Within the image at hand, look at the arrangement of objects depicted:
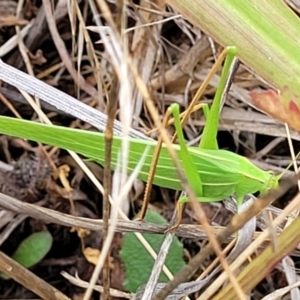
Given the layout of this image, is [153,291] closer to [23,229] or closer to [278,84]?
Result: [278,84]

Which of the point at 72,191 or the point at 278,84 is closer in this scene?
the point at 278,84

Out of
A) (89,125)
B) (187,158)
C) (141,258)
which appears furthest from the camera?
(89,125)

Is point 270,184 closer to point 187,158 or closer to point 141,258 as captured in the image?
point 187,158

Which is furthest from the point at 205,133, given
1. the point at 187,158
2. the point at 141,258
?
the point at 141,258

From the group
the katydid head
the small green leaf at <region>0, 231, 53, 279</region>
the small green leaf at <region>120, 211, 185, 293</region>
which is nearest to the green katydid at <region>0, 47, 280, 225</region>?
the katydid head

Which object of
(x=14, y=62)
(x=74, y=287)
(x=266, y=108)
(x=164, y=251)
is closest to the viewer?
(x=266, y=108)

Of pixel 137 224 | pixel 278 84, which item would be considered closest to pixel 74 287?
pixel 137 224

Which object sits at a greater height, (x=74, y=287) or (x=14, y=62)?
(x=14, y=62)

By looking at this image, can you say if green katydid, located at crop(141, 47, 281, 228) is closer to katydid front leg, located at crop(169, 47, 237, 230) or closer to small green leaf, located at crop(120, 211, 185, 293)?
katydid front leg, located at crop(169, 47, 237, 230)
